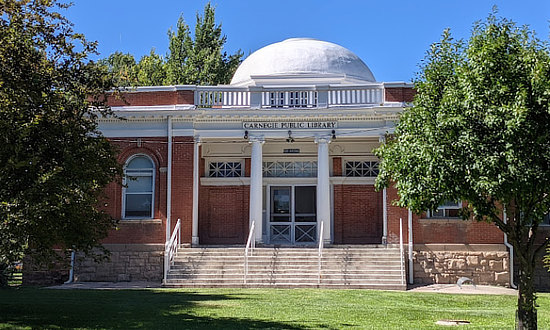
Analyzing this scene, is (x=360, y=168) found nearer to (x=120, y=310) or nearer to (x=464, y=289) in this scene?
(x=464, y=289)

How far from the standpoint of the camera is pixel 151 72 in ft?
142

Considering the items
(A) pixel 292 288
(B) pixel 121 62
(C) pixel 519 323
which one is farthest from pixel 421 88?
(B) pixel 121 62

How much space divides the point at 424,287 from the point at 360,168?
597cm

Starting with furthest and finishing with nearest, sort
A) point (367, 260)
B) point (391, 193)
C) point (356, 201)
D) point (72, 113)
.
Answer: point (356, 201)
point (391, 193)
point (367, 260)
point (72, 113)

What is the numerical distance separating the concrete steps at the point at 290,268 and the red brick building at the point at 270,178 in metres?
0.91

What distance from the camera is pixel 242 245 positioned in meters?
24.3

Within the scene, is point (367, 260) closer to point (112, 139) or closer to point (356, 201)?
point (356, 201)

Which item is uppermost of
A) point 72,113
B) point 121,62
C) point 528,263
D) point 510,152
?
point 121,62

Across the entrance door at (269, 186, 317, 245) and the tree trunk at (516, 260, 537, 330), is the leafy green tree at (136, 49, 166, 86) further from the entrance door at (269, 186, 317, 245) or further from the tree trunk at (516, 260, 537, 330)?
the tree trunk at (516, 260, 537, 330)

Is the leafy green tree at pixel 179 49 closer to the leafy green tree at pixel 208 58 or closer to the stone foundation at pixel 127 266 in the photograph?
the leafy green tree at pixel 208 58

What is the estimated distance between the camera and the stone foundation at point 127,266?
894 inches

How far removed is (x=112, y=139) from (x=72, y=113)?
36.1ft

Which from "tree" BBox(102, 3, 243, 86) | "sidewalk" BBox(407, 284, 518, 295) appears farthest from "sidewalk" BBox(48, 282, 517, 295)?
"tree" BBox(102, 3, 243, 86)

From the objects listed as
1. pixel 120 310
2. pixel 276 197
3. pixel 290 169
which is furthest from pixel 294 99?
pixel 120 310
